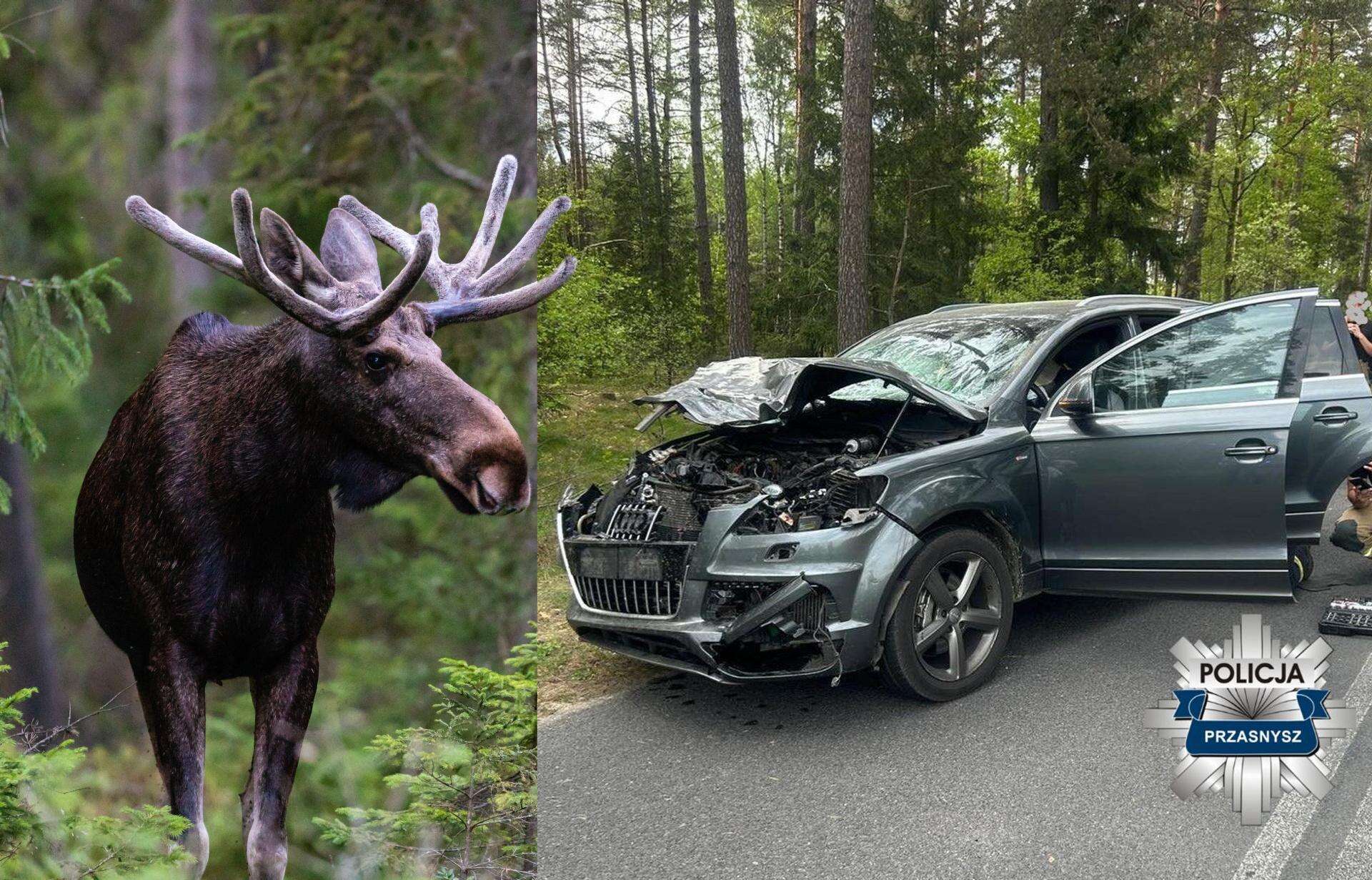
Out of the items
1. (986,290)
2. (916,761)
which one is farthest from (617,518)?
(986,290)

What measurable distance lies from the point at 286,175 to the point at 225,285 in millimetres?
290

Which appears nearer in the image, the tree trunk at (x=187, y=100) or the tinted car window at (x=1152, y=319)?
the tree trunk at (x=187, y=100)

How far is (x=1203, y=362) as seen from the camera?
197 inches

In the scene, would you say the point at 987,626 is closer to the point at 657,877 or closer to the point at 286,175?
the point at 657,877

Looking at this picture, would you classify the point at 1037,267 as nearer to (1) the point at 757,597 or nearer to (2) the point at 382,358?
(1) the point at 757,597

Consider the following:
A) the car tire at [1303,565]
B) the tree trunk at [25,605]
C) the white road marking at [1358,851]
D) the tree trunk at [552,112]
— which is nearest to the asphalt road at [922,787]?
the white road marking at [1358,851]

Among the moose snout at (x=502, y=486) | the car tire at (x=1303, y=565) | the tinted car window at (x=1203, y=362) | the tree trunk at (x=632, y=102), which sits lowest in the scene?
the car tire at (x=1303, y=565)

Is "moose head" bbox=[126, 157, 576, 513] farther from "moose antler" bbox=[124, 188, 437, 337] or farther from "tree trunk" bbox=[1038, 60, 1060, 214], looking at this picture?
"tree trunk" bbox=[1038, 60, 1060, 214]

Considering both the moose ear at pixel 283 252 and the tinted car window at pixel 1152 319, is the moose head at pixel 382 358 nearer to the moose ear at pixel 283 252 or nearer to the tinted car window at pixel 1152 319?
the moose ear at pixel 283 252

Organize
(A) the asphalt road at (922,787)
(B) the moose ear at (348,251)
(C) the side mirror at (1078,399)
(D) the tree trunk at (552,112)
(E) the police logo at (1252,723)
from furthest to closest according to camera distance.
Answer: (D) the tree trunk at (552,112)
(C) the side mirror at (1078,399)
(E) the police logo at (1252,723)
(A) the asphalt road at (922,787)
(B) the moose ear at (348,251)

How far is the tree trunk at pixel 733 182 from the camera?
11617 millimetres

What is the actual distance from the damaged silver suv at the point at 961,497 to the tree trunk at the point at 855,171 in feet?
16.1

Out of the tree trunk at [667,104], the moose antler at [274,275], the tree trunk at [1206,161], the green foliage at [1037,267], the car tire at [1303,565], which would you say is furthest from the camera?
the tree trunk at [667,104]

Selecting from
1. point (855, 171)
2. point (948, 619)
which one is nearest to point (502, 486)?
point (948, 619)
